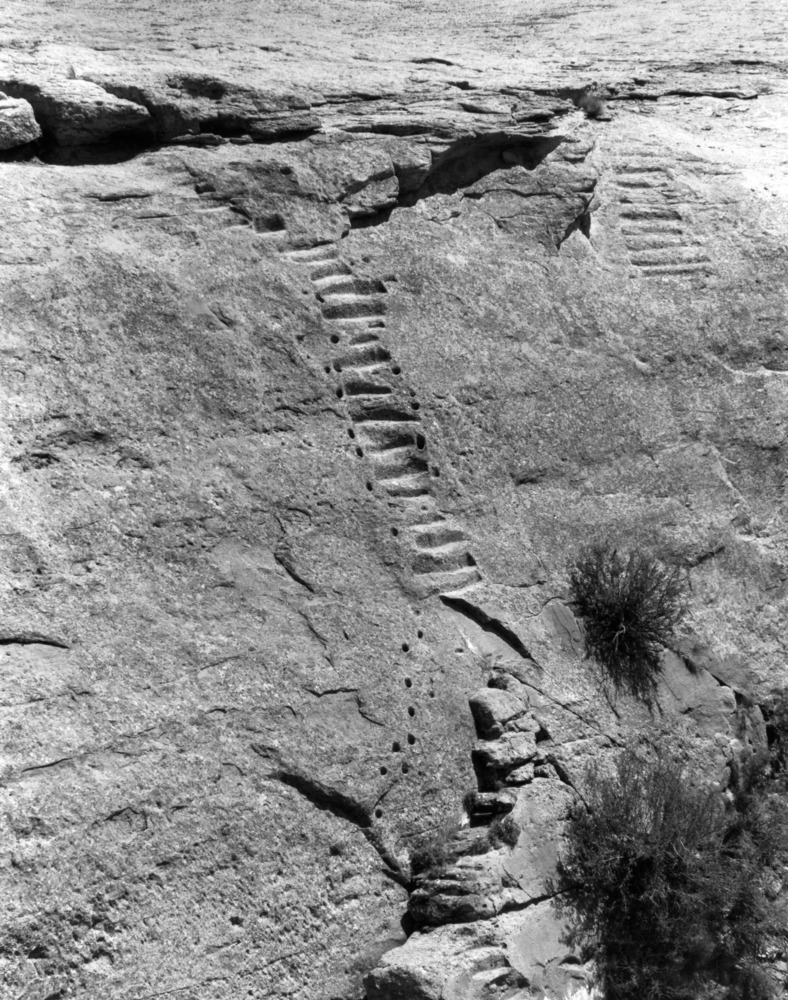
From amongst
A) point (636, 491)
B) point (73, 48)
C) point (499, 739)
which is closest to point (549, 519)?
point (636, 491)

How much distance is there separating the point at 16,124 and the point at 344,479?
2.23 metres

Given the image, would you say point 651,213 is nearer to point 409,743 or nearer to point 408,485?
point 408,485

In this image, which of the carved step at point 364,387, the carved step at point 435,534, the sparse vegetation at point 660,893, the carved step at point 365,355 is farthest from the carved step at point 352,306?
the sparse vegetation at point 660,893

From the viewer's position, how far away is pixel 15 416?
4922mm

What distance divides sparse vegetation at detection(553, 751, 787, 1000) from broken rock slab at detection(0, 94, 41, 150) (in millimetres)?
3867

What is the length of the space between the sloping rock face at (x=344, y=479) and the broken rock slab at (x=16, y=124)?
22 millimetres

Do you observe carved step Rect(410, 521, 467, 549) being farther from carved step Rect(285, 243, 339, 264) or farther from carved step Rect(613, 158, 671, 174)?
carved step Rect(613, 158, 671, 174)

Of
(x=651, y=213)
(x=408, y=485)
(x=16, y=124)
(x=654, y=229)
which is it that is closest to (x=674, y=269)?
(x=654, y=229)

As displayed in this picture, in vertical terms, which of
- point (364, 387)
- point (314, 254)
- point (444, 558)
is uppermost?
point (314, 254)

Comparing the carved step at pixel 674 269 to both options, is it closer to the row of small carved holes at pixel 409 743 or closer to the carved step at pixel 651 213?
the carved step at pixel 651 213

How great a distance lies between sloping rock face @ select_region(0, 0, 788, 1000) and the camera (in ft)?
14.9

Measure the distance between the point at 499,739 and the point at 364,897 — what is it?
881 mm

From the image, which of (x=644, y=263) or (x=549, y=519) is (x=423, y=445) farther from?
(x=644, y=263)

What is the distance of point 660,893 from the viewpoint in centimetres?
505
